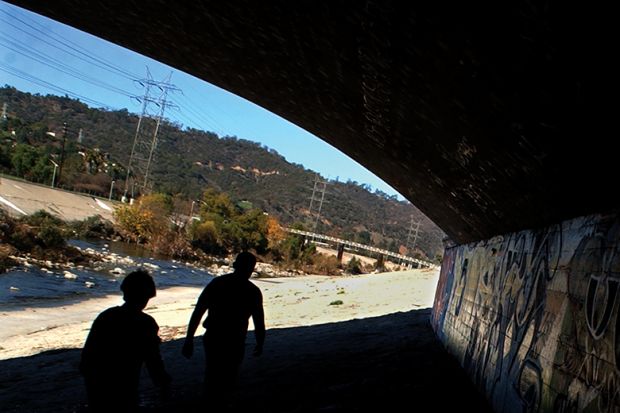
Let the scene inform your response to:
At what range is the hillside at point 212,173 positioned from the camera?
138 m

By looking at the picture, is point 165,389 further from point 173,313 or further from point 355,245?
point 355,245

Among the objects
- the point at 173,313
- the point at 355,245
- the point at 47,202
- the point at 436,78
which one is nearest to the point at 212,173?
the point at 355,245

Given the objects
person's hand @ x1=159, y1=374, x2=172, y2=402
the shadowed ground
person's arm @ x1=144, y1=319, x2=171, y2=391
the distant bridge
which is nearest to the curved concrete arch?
the shadowed ground

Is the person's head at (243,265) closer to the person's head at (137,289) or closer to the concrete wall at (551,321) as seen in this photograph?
the person's head at (137,289)

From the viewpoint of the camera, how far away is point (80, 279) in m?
32.6

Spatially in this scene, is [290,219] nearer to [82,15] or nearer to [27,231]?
[27,231]

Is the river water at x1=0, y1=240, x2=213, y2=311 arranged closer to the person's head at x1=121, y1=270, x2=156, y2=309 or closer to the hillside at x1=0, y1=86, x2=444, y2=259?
the person's head at x1=121, y1=270, x2=156, y2=309

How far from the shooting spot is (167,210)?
67.2m

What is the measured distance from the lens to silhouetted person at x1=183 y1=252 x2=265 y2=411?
5.71m

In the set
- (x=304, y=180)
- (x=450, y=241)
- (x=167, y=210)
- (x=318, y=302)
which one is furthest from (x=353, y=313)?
(x=304, y=180)

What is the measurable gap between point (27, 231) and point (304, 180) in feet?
507

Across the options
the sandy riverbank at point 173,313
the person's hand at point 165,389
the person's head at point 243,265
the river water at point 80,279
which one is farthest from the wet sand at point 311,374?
the river water at point 80,279

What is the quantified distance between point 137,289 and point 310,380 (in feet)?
17.9

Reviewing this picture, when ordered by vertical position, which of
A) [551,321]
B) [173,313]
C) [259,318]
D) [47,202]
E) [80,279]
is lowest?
[80,279]
